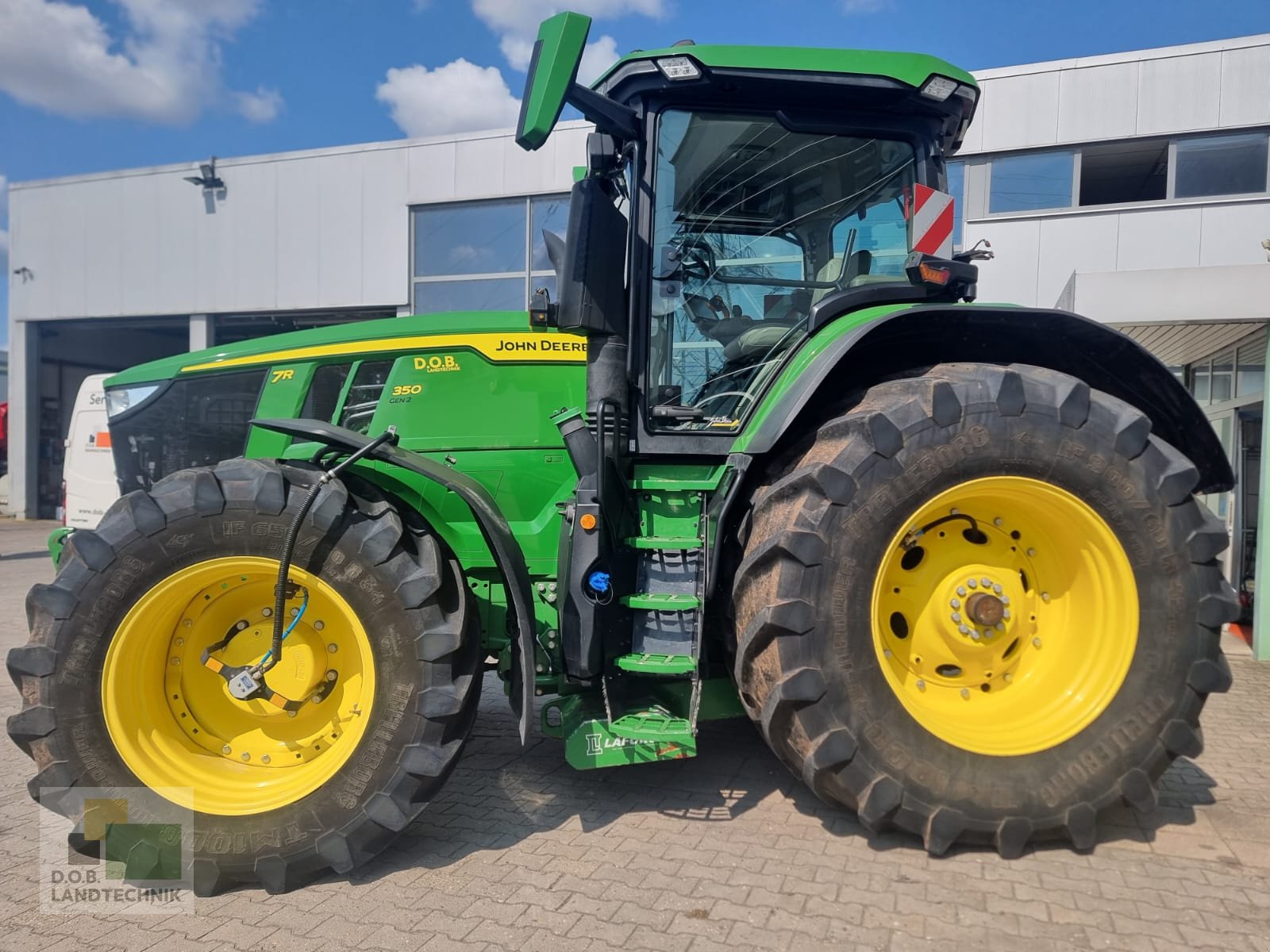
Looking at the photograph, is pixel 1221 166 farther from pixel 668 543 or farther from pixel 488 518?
pixel 488 518

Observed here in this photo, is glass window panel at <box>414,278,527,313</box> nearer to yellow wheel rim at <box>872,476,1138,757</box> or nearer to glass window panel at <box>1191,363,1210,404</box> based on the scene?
glass window panel at <box>1191,363,1210,404</box>

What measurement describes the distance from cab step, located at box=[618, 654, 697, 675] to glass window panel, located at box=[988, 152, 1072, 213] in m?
9.49

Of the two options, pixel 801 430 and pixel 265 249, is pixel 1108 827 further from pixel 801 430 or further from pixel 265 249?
pixel 265 249

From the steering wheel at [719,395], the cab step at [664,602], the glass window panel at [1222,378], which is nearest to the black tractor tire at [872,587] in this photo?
the cab step at [664,602]

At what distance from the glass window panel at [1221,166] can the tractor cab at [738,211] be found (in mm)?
8415

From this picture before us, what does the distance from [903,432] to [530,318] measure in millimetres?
1388

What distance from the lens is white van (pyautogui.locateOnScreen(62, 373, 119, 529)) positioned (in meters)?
7.24

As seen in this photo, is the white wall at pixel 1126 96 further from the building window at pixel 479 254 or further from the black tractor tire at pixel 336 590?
the black tractor tire at pixel 336 590

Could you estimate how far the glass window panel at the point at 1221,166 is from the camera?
31.6 ft

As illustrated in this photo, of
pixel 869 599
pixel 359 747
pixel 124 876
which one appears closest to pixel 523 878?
pixel 359 747

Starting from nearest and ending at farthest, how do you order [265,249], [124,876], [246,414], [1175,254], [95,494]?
[124,876]
[246,414]
[95,494]
[1175,254]
[265,249]

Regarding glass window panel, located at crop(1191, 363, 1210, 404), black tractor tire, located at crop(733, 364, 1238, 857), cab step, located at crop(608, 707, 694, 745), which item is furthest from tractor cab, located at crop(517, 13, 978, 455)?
glass window panel, located at crop(1191, 363, 1210, 404)

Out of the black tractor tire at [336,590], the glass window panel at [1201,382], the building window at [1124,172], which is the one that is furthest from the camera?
the building window at [1124,172]

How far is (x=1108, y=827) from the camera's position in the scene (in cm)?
310
